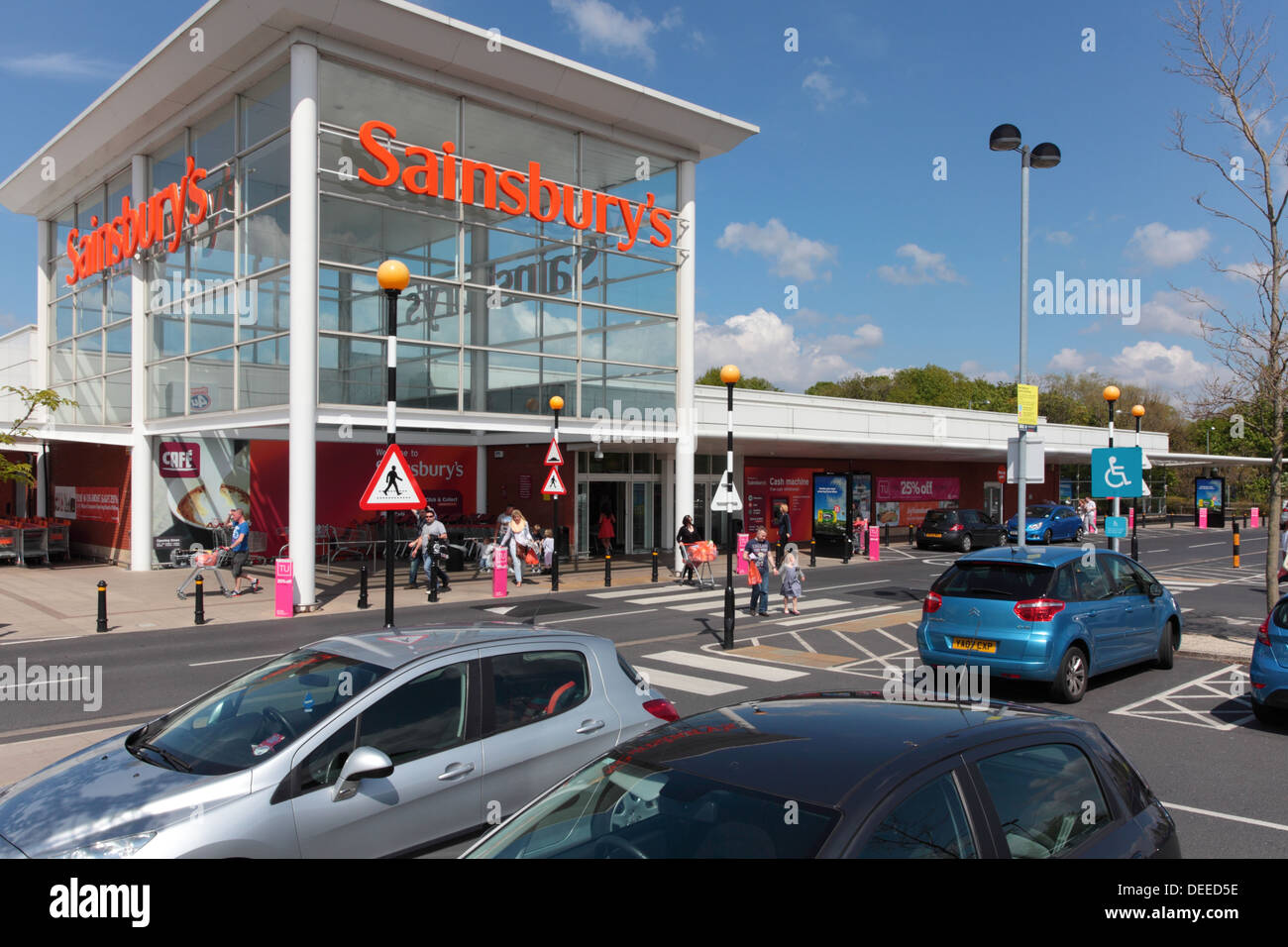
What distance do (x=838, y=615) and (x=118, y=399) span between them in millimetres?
21874

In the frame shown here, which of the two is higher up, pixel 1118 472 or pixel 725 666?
pixel 1118 472

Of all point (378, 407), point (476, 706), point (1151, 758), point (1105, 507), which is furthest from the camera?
point (1105, 507)

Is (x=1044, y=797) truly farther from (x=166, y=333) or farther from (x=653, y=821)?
(x=166, y=333)

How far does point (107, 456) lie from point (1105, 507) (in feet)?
178

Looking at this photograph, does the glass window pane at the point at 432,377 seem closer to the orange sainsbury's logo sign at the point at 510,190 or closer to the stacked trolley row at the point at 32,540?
the orange sainsbury's logo sign at the point at 510,190

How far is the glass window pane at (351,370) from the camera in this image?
727 inches

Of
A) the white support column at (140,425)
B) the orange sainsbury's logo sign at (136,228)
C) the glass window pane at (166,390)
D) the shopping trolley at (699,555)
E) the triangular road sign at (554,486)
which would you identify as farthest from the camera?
the white support column at (140,425)

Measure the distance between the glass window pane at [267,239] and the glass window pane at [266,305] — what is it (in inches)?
12.5

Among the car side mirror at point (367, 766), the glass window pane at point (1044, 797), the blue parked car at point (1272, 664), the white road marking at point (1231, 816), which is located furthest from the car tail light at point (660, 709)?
the blue parked car at point (1272, 664)

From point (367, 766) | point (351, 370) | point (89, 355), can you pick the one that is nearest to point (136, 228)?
point (89, 355)

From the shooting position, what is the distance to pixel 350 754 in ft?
15.2
